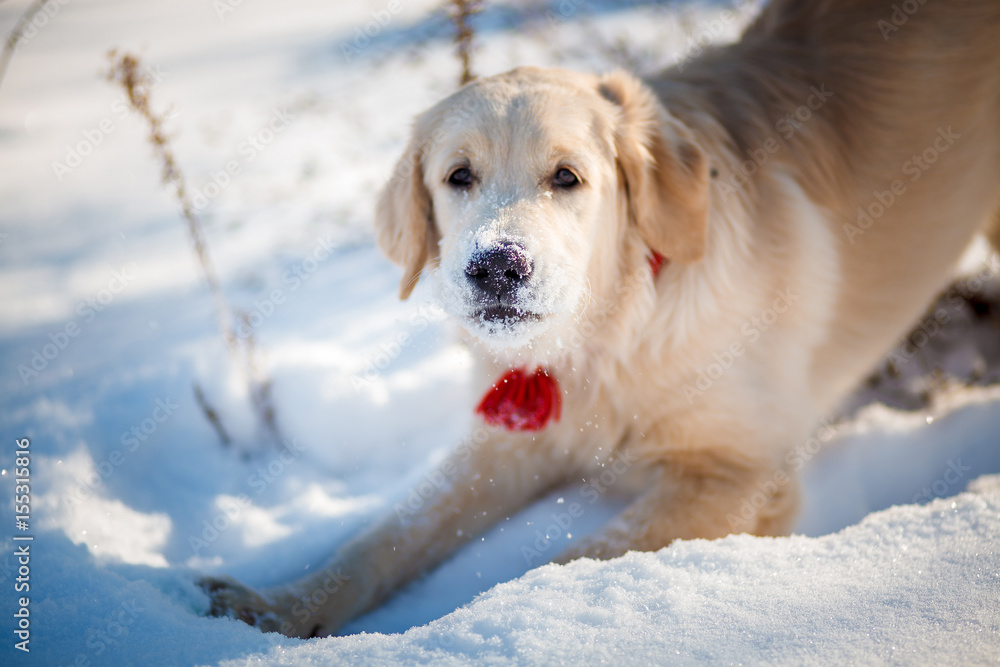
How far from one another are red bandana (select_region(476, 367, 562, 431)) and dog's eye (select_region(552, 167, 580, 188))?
69 centimetres

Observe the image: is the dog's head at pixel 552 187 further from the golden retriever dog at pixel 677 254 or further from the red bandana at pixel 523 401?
the red bandana at pixel 523 401

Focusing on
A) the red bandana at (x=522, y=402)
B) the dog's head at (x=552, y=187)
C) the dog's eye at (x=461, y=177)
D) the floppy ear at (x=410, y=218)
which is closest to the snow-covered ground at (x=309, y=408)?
the floppy ear at (x=410, y=218)

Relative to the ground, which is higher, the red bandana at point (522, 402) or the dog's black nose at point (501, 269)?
the dog's black nose at point (501, 269)

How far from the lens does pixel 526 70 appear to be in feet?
7.09

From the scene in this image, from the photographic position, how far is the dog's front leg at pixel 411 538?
2.00 metres

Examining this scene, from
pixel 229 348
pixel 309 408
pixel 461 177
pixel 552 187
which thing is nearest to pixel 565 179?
pixel 552 187

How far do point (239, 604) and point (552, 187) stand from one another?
1625 millimetres

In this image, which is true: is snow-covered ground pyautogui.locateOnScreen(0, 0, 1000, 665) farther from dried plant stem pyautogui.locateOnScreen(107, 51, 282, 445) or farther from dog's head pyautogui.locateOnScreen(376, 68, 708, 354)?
dog's head pyautogui.locateOnScreen(376, 68, 708, 354)

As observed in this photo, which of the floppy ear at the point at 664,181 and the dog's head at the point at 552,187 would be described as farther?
the floppy ear at the point at 664,181

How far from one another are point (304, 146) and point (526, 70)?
2.86 meters

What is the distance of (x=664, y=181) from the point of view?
6.99ft

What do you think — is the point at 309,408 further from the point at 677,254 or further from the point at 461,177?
the point at 677,254

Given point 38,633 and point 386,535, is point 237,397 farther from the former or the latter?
point 38,633

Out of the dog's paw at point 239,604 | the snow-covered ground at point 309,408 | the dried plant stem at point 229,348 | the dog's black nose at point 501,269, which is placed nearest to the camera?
the snow-covered ground at point 309,408
